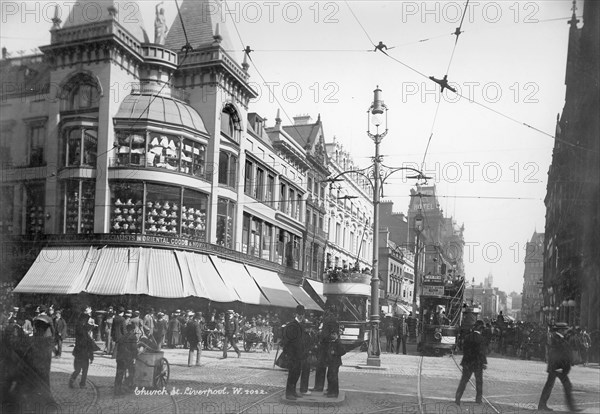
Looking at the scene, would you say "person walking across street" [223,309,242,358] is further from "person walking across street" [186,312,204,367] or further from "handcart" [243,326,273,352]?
"person walking across street" [186,312,204,367]

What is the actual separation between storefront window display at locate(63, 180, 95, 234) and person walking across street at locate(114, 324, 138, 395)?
3557mm

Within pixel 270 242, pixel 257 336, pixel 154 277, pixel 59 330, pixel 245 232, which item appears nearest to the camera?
pixel 59 330

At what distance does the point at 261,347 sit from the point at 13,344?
1167cm

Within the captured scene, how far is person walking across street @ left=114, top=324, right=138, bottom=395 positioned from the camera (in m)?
10.3

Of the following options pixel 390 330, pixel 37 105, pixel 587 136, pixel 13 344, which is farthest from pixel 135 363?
pixel 390 330

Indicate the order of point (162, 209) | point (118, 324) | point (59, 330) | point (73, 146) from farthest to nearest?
point (162, 209) → point (73, 146) → point (118, 324) → point (59, 330)

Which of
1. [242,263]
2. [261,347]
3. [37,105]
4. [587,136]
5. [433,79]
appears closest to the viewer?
[587,136]

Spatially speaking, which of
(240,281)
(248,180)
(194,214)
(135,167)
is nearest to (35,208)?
(135,167)

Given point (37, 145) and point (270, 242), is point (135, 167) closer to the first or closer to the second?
point (37, 145)

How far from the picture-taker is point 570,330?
10109 mm

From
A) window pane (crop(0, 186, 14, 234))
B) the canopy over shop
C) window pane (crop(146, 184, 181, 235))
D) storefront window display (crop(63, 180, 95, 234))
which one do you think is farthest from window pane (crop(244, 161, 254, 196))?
window pane (crop(0, 186, 14, 234))

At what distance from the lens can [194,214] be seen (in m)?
16.8

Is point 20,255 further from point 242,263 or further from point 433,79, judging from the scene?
point 433,79

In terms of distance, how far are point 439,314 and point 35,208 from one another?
1667cm
